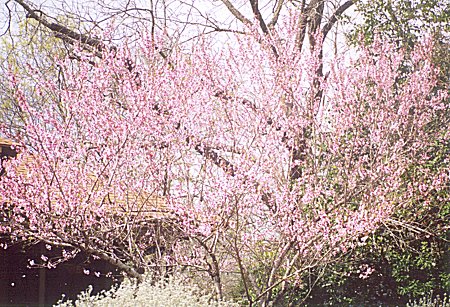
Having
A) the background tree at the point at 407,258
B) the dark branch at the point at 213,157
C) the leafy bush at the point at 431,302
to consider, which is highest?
the dark branch at the point at 213,157

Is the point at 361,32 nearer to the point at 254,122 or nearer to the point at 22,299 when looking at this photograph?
the point at 254,122

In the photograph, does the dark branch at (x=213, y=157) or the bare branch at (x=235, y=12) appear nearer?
the dark branch at (x=213, y=157)

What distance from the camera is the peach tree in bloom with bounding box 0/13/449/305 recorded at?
4027 millimetres

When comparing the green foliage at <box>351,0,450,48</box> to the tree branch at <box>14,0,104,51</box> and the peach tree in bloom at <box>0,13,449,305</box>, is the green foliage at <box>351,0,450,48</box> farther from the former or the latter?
the tree branch at <box>14,0,104,51</box>

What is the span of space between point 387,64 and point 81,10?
3.06 meters

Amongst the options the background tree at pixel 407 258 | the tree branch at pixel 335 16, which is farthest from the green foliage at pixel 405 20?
the background tree at pixel 407 258

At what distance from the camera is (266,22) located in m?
6.52

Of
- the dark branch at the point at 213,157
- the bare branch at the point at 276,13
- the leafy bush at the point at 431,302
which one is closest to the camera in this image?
A: the dark branch at the point at 213,157

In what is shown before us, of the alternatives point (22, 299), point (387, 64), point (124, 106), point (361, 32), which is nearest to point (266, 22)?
point (361, 32)

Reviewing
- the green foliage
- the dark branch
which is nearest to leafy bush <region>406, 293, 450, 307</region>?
the dark branch

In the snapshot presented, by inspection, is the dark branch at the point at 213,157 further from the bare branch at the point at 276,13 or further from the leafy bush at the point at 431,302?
the bare branch at the point at 276,13

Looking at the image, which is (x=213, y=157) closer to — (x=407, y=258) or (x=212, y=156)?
(x=212, y=156)

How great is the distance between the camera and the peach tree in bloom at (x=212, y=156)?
4027 millimetres

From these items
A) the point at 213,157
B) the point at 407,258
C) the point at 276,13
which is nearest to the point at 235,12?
the point at 276,13
